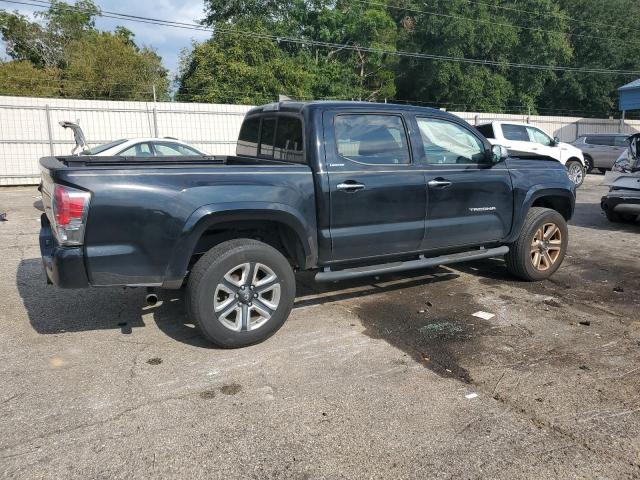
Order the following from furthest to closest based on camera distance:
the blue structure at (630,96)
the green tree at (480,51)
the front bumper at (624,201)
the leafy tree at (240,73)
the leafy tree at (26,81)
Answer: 1. the green tree at (480,51)
2. the leafy tree at (26,81)
3. the blue structure at (630,96)
4. the leafy tree at (240,73)
5. the front bumper at (624,201)

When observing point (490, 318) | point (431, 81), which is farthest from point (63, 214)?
point (431, 81)

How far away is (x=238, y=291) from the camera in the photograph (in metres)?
4.17

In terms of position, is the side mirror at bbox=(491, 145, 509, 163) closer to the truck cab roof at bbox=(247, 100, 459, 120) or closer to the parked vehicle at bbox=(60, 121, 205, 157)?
the truck cab roof at bbox=(247, 100, 459, 120)

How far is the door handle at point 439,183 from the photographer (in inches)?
197

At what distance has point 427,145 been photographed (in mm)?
5109

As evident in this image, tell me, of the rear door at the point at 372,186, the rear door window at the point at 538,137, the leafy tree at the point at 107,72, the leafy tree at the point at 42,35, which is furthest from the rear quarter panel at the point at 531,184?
the leafy tree at the point at 42,35

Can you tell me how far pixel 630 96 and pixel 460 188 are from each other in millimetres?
27092

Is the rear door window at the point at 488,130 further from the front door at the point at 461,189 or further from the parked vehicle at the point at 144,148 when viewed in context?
the front door at the point at 461,189

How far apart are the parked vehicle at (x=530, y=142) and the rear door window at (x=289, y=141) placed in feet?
33.7

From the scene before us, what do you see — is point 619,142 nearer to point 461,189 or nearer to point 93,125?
point 461,189

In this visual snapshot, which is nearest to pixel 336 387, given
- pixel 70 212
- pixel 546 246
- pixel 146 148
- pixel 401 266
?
pixel 401 266

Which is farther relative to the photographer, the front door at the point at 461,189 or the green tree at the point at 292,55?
the green tree at the point at 292,55

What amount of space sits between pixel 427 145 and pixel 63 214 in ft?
10.6

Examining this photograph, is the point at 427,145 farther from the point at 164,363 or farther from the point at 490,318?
the point at 164,363
